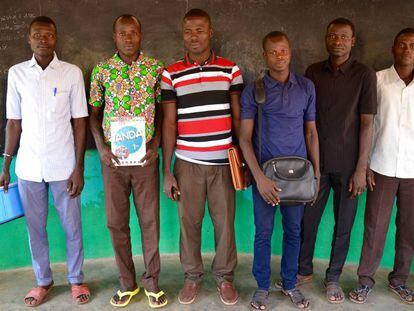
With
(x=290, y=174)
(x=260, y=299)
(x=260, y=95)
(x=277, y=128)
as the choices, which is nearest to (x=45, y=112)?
(x=260, y=95)

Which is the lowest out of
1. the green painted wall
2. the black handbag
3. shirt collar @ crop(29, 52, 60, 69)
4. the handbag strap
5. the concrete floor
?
the concrete floor

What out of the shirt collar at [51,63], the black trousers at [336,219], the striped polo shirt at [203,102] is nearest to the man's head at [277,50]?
the striped polo shirt at [203,102]

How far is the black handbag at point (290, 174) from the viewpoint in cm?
267

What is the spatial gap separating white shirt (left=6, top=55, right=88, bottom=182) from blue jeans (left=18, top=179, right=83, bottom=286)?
0.32 feet

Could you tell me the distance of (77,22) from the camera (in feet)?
11.0

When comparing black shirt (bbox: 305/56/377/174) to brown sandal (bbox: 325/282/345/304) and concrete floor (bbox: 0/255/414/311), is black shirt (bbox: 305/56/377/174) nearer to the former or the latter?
brown sandal (bbox: 325/282/345/304)

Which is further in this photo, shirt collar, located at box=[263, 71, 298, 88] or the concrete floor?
the concrete floor

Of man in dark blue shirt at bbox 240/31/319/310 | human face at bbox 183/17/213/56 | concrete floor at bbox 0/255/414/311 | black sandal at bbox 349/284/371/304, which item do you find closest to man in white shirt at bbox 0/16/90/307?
concrete floor at bbox 0/255/414/311

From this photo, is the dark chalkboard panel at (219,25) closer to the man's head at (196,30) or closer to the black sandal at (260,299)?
the man's head at (196,30)

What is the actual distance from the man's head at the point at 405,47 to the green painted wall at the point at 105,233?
118 centimetres

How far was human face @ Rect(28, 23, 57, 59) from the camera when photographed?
2793mm

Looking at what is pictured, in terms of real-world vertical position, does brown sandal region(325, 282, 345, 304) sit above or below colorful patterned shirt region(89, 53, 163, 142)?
below

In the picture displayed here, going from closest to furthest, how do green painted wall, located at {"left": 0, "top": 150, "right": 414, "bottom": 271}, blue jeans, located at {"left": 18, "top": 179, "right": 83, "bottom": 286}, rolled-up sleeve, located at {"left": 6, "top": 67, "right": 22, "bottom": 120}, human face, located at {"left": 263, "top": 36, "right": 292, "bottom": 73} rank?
human face, located at {"left": 263, "top": 36, "right": 292, "bottom": 73} → rolled-up sleeve, located at {"left": 6, "top": 67, "right": 22, "bottom": 120} → blue jeans, located at {"left": 18, "top": 179, "right": 83, "bottom": 286} → green painted wall, located at {"left": 0, "top": 150, "right": 414, "bottom": 271}

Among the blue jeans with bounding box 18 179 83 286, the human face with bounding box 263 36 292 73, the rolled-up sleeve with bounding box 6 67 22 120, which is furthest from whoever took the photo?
the blue jeans with bounding box 18 179 83 286
